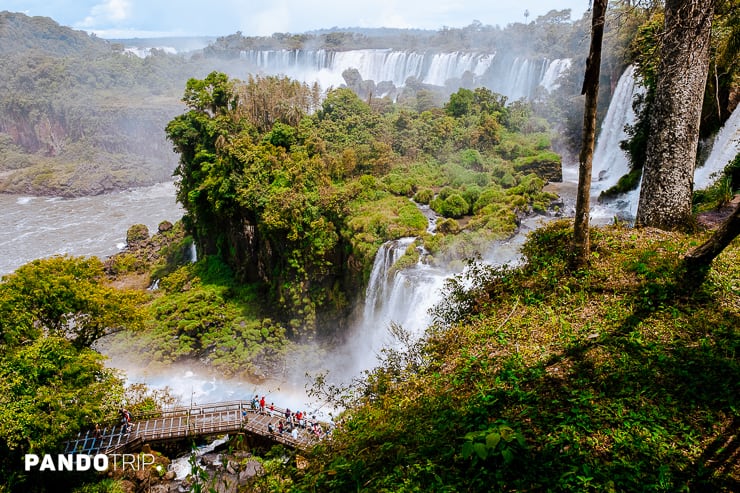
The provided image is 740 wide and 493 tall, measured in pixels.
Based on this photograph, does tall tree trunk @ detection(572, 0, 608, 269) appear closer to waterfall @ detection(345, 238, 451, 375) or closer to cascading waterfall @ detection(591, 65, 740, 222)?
waterfall @ detection(345, 238, 451, 375)

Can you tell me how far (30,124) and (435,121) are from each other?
69.7 metres

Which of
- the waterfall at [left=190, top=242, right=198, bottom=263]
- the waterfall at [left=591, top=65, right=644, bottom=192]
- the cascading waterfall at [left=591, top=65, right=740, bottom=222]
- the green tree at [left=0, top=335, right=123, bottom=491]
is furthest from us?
the waterfall at [left=190, top=242, right=198, bottom=263]

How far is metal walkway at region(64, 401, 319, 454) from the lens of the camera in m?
11.8

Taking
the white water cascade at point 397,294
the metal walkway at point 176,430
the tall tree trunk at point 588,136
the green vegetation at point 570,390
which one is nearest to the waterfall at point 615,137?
the white water cascade at point 397,294

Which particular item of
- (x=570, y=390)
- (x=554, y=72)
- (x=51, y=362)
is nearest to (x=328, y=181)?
(x=51, y=362)

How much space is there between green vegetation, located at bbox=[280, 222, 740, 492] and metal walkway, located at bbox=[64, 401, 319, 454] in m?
6.54

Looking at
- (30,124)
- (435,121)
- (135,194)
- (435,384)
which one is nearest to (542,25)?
(435,121)

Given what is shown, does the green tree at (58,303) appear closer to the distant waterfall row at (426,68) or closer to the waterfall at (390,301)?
the waterfall at (390,301)

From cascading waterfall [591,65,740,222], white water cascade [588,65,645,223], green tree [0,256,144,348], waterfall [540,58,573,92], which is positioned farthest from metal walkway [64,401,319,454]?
waterfall [540,58,573,92]

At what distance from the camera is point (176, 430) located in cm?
1261

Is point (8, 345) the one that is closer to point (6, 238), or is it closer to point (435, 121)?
point (435, 121)

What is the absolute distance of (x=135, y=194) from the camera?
5238cm

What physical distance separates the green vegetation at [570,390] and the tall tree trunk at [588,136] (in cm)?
39

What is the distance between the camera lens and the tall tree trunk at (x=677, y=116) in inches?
265
